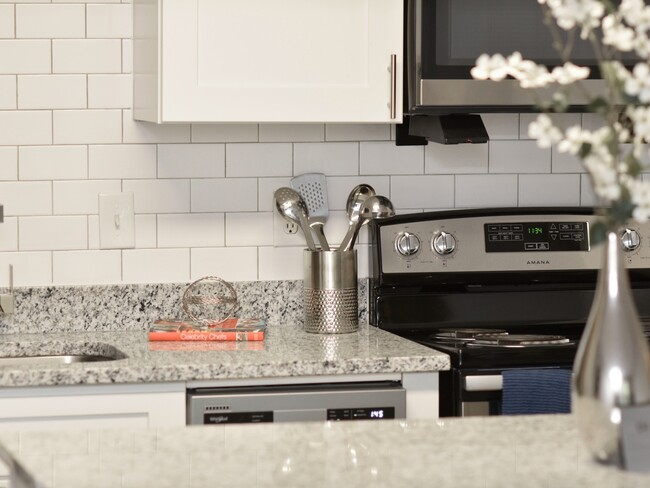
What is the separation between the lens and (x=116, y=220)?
295 cm

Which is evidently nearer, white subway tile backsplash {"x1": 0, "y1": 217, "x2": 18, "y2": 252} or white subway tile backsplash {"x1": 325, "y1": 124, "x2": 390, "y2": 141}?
white subway tile backsplash {"x1": 0, "y1": 217, "x2": 18, "y2": 252}

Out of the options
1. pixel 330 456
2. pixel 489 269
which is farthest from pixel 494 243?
pixel 330 456

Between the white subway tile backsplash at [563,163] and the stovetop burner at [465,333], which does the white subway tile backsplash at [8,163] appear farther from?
the white subway tile backsplash at [563,163]

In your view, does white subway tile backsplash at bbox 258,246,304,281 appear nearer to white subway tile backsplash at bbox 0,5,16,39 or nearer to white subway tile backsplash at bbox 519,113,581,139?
white subway tile backsplash at bbox 519,113,581,139

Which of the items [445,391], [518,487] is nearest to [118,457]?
[518,487]

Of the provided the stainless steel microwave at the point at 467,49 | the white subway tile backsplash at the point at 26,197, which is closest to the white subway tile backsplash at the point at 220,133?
the white subway tile backsplash at the point at 26,197

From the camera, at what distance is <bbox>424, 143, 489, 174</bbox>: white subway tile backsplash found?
310 centimetres

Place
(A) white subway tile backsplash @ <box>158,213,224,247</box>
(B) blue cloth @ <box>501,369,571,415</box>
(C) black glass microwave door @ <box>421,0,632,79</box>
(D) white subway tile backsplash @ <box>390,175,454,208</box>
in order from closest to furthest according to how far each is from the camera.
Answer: (B) blue cloth @ <box>501,369,571,415</box> < (C) black glass microwave door @ <box>421,0,632,79</box> < (A) white subway tile backsplash @ <box>158,213,224,247</box> < (D) white subway tile backsplash @ <box>390,175,454,208</box>

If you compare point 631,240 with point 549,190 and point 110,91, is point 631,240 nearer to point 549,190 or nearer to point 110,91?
point 549,190

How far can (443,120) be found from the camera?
282 centimetres

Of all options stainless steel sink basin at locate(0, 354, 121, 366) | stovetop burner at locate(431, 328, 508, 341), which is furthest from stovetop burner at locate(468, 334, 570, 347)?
stainless steel sink basin at locate(0, 354, 121, 366)

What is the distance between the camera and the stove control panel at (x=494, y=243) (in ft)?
9.63

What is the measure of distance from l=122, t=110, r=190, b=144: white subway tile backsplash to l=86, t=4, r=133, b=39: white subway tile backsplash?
22 cm

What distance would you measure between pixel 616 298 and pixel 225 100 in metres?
1.50
